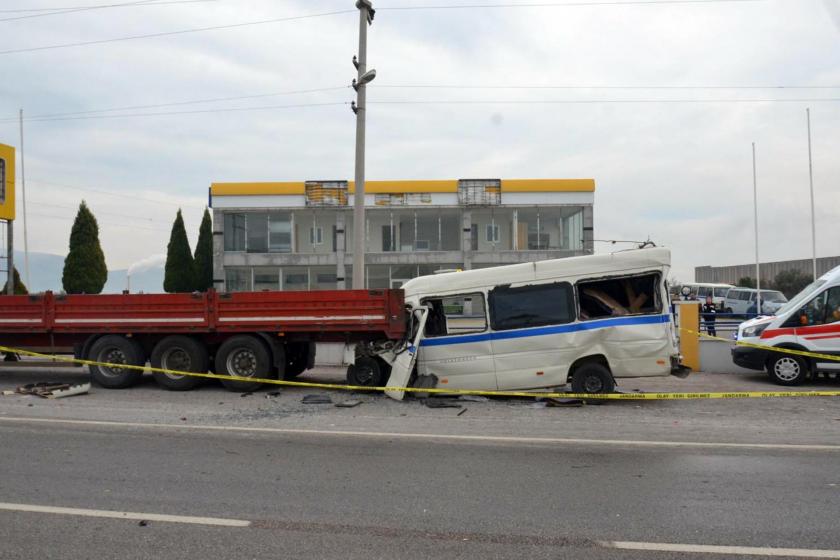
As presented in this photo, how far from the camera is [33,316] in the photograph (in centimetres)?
1255

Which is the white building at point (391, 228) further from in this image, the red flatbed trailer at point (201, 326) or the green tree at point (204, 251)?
the red flatbed trailer at point (201, 326)

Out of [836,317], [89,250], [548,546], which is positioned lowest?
[548,546]

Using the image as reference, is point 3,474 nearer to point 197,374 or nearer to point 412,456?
point 412,456

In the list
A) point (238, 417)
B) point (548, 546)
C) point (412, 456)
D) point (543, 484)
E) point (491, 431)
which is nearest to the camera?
point (548, 546)

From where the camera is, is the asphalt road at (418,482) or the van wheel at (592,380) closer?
the asphalt road at (418,482)

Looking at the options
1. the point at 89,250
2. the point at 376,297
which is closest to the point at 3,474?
the point at 376,297

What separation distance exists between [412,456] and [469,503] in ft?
5.56

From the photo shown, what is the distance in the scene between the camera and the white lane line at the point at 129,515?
196 inches

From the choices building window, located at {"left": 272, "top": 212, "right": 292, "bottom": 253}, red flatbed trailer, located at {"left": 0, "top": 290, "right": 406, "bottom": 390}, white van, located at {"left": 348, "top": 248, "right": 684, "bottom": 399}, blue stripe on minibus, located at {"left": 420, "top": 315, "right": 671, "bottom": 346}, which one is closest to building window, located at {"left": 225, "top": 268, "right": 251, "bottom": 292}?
building window, located at {"left": 272, "top": 212, "right": 292, "bottom": 253}

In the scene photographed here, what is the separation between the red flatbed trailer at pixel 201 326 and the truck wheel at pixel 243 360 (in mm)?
17

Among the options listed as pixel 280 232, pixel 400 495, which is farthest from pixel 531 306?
pixel 280 232

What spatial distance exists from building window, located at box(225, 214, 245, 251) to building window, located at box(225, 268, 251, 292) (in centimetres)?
141

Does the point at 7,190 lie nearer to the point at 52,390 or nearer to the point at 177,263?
the point at 52,390

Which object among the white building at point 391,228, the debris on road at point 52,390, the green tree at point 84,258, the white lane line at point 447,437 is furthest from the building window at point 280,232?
the white lane line at point 447,437
